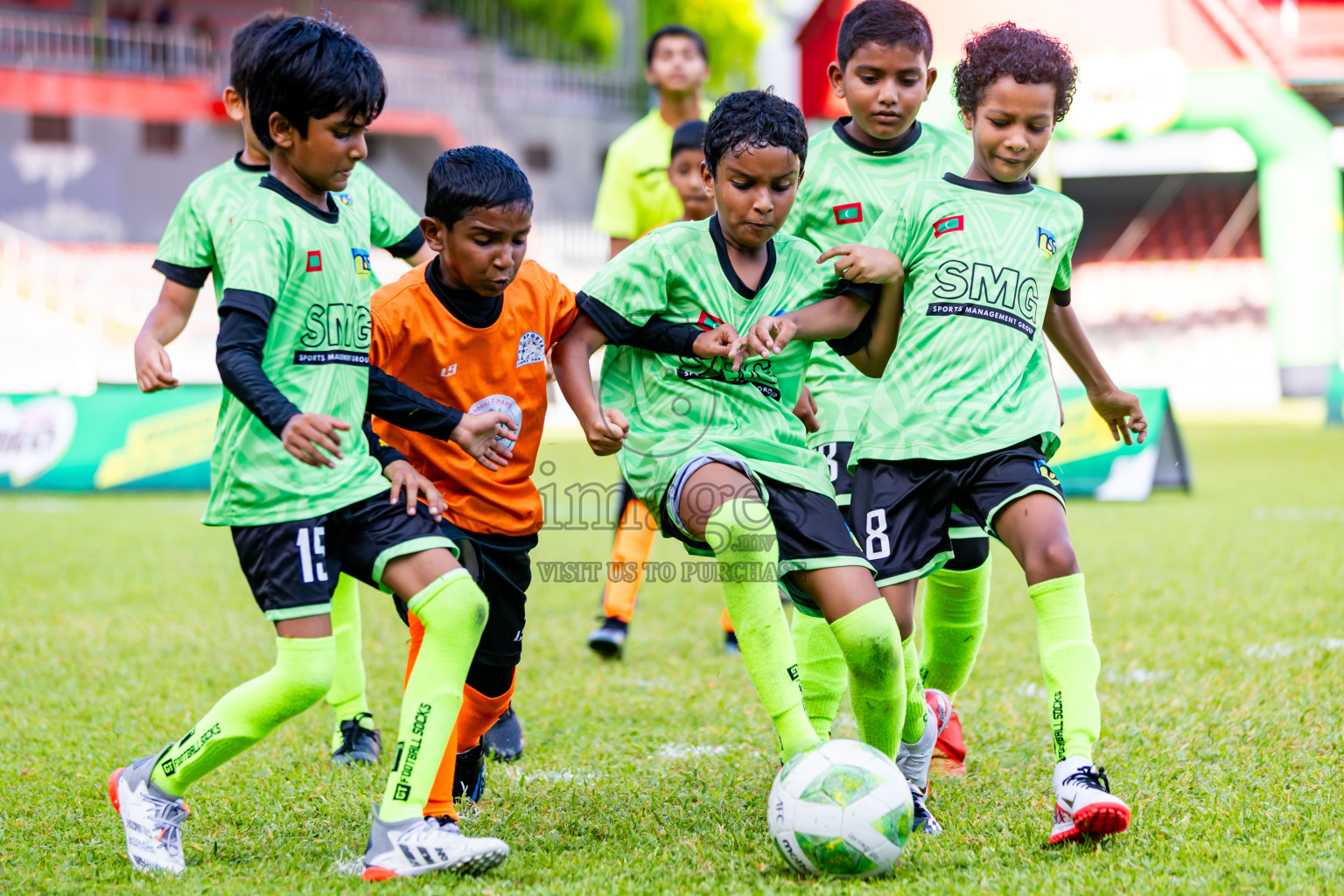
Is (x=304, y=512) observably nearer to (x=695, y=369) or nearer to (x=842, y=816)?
(x=695, y=369)

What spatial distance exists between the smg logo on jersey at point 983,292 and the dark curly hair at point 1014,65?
41 cm

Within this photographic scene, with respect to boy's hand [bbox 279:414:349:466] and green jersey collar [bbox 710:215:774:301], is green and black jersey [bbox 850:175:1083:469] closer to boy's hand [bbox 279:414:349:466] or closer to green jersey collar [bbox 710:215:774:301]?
green jersey collar [bbox 710:215:774:301]

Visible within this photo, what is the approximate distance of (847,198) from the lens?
12.0 feet

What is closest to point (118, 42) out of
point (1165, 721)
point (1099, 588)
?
point (1099, 588)

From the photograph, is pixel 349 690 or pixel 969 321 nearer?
pixel 969 321

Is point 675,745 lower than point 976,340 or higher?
lower

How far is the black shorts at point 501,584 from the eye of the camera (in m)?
3.15

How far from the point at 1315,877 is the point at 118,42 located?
91.8 feet

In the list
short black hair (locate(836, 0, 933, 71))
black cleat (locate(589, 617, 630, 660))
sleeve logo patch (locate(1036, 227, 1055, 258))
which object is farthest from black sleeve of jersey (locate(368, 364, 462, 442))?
black cleat (locate(589, 617, 630, 660))

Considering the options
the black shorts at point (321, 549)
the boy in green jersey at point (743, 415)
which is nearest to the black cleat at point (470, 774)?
the black shorts at point (321, 549)

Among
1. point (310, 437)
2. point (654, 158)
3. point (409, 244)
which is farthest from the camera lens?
point (654, 158)

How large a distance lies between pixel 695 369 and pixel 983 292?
0.72 meters

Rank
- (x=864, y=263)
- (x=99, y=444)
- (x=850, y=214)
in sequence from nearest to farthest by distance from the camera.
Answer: (x=864, y=263) < (x=850, y=214) < (x=99, y=444)

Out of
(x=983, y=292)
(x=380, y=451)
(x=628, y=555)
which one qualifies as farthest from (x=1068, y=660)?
(x=628, y=555)
